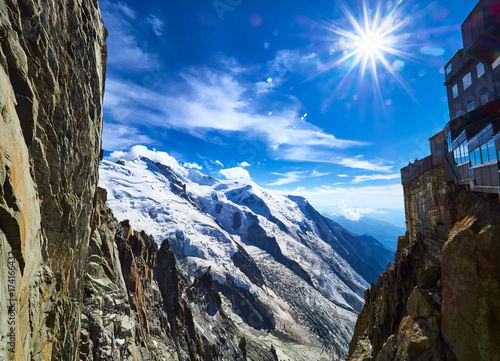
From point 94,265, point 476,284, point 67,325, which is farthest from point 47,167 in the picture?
point 476,284

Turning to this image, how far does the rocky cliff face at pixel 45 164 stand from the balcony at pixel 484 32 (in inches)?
1089

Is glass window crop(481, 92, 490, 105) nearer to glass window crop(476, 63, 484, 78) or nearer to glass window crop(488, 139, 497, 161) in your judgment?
glass window crop(476, 63, 484, 78)

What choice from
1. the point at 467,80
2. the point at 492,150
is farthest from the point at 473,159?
the point at 467,80

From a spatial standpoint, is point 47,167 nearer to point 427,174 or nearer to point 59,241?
point 59,241

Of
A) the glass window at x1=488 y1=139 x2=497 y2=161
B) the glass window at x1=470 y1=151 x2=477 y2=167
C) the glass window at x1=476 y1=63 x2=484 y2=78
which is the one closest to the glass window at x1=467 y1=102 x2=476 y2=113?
the glass window at x1=476 y1=63 x2=484 y2=78

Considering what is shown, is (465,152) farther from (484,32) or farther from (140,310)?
(140,310)

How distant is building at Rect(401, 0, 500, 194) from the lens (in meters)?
12.3

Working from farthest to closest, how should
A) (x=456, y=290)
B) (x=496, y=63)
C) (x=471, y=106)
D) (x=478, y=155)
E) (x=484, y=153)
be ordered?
(x=471, y=106) < (x=496, y=63) < (x=478, y=155) < (x=484, y=153) < (x=456, y=290)

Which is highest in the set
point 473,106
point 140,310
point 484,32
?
point 484,32

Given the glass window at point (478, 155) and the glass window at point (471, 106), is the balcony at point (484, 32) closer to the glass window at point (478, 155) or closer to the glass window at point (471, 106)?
the glass window at point (471, 106)

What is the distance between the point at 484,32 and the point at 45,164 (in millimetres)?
29524

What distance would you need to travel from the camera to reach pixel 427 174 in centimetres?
2052

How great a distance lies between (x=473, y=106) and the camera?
→ 19.5m

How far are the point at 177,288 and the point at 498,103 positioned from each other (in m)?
55.7
